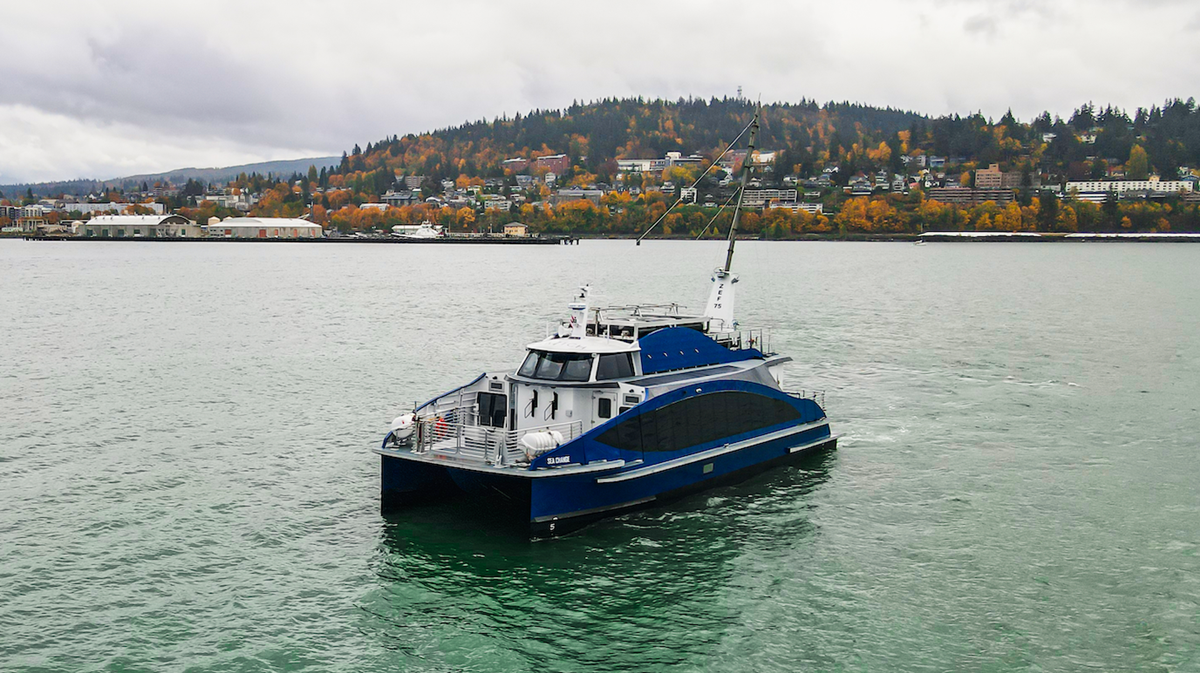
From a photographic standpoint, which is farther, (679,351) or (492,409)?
(679,351)

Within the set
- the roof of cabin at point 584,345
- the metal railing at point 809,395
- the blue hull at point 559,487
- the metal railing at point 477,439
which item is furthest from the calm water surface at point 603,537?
the roof of cabin at point 584,345

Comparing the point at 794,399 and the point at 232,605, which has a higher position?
the point at 794,399

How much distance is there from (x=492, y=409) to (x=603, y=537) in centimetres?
418

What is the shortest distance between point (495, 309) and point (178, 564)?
5254 cm

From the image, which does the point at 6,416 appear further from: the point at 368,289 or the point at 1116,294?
the point at 1116,294

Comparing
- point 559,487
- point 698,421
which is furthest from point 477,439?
point 698,421

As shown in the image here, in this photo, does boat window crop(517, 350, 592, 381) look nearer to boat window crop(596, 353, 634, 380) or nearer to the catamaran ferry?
the catamaran ferry

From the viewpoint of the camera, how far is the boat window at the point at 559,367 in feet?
71.4

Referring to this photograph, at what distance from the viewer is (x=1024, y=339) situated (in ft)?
176

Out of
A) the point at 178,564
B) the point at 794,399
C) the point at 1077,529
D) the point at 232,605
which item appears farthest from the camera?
the point at 794,399

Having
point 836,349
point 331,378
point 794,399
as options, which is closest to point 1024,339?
point 836,349

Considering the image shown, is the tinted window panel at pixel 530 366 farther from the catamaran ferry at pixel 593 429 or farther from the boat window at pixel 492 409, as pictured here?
the boat window at pixel 492 409

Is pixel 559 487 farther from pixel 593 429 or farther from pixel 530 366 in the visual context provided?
pixel 530 366

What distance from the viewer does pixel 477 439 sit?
20.1 meters
